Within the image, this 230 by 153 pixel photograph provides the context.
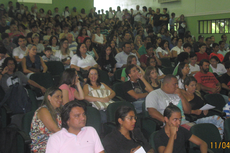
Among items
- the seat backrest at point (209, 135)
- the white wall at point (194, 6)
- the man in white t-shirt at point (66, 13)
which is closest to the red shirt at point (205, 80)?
the seat backrest at point (209, 135)

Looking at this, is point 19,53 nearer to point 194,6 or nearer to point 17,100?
point 17,100

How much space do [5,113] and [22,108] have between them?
21 centimetres

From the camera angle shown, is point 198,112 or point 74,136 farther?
point 198,112

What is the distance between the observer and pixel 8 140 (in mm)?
2160

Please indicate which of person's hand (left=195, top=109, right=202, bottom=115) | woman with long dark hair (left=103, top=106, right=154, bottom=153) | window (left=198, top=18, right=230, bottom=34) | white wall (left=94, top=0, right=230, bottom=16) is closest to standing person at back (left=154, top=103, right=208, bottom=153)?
woman with long dark hair (left=103, top=106, right=154, bottom=153)

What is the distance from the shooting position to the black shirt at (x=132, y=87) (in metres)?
3.56

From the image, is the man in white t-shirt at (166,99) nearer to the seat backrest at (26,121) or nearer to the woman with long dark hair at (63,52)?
the seat backrest at (26,121)

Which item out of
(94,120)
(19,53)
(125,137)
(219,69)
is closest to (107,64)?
(19,53)

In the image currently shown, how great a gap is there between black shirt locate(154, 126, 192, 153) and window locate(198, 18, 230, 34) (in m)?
9.48

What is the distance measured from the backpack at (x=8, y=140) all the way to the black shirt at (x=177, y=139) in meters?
1.30

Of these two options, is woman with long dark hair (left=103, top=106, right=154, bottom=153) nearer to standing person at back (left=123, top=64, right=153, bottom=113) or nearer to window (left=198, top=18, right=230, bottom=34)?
standing person at back (left=123, top=64, right=153, bottom=113)

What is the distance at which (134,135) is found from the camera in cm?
220

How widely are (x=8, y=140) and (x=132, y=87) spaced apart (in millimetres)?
1940

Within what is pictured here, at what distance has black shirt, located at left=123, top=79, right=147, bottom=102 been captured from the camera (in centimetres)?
356
